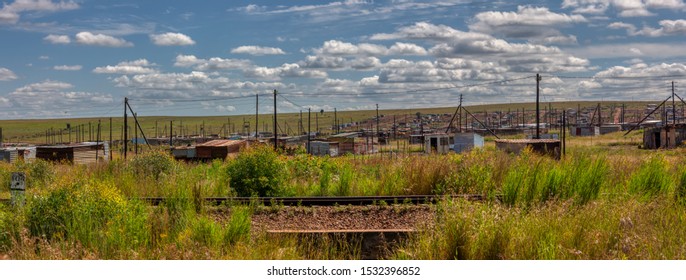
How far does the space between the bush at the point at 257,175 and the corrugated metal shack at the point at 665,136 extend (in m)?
51.7

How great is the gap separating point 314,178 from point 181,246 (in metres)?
10.4

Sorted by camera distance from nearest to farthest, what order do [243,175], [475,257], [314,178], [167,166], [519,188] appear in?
1. [475,257]
2. [519,188]
3. [243,175]
4. [314,178]
5. [167,166]

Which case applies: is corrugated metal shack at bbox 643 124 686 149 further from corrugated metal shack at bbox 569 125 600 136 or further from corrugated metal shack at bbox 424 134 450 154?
corrugated metal shack at bbox 569 125 600 136

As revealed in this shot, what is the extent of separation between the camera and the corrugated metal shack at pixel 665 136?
191 feet

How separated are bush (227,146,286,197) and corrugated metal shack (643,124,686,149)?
5169cm

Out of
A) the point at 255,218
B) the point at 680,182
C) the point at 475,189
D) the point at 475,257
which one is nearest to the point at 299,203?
the point at 255,218

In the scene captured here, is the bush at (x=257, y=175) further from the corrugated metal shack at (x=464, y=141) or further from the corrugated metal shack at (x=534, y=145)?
the corrugated metal shack at (x=464, y=141)

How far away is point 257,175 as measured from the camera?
49.9ft

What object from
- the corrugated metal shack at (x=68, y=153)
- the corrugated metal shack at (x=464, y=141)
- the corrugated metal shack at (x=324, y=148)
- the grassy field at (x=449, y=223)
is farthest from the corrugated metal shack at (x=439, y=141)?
the grassy field at (x=449, y=223)

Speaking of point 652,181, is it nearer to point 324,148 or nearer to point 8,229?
point 8,229

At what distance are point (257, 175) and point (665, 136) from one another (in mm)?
53543

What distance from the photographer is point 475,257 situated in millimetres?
7848

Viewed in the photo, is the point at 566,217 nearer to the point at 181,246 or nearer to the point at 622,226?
the point at 622,226

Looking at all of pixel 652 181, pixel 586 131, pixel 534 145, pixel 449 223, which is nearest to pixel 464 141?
pixel 534 145
